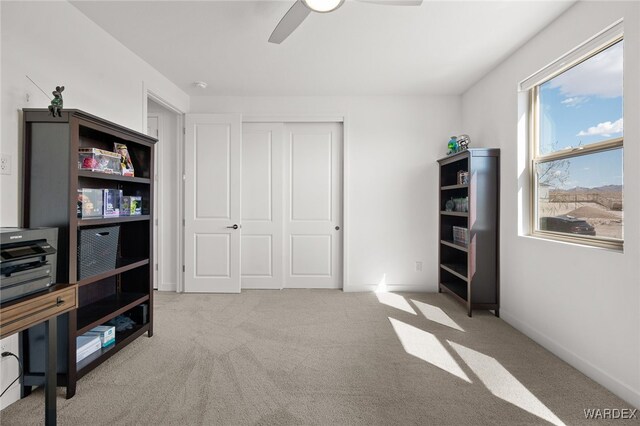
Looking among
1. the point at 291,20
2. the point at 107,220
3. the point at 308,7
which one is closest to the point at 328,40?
the point at 291,20

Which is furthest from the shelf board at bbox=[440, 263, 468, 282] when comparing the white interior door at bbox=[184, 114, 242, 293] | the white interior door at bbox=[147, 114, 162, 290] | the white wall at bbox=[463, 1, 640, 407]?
the white interior door at bbox=[147, 114, 162, 290]

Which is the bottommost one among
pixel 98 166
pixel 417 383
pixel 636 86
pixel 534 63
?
pixel 417 383

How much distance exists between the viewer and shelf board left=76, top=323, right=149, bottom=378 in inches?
78.0

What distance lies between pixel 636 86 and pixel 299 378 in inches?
109

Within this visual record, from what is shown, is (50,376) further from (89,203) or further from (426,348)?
(426,348)

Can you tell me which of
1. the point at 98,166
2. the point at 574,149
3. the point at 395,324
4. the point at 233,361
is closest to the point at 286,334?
the point at 233,361

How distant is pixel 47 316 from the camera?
150cm

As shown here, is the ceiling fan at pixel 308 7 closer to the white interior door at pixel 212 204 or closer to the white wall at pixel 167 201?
the white interior door at pixel 212 204

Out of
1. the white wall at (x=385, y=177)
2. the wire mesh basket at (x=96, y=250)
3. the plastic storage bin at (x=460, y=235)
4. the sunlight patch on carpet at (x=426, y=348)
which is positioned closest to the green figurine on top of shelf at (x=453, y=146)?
the white wall at (x=385, y=177)

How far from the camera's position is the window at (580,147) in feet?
6.66

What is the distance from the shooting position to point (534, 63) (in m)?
2.65

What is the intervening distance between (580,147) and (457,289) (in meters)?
2.01

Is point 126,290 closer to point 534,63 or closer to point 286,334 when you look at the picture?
point 286,334

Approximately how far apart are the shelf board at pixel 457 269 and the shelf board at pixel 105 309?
320 cm
